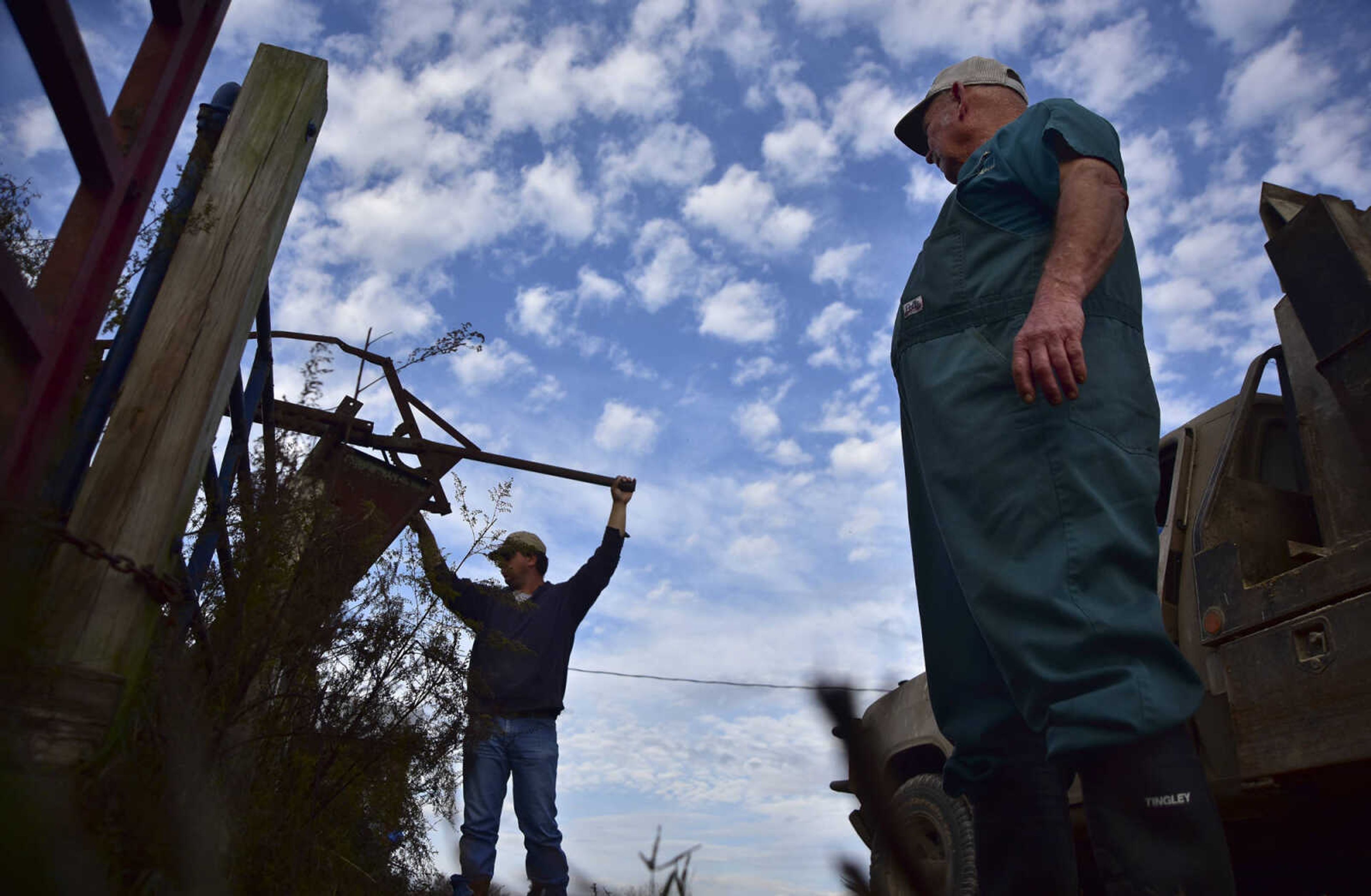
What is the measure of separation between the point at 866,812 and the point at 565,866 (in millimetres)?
4123

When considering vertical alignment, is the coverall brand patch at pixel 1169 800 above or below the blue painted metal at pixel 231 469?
below

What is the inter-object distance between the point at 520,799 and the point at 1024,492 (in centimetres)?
339

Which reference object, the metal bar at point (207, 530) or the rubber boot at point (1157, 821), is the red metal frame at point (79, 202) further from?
the rubber boot at point (1157, 821)

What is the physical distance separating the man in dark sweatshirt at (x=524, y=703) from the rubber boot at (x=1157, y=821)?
7.54ft

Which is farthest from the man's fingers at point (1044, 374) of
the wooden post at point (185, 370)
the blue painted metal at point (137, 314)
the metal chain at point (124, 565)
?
the blue painted metal at point (137, 314)

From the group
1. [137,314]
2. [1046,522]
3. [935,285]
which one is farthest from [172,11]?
[1046,522]

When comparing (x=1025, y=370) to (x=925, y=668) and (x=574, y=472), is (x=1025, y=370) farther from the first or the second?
(x=574, y=472)

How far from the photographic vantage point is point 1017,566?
1592mm

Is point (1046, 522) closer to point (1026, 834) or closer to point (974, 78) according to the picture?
point (1026, 834)

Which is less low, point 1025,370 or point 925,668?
point 1025,370

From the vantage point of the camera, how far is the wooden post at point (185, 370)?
5.62 ft

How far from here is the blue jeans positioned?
166 inches

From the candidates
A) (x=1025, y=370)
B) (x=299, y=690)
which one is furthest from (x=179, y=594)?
(x=1025, y=370)

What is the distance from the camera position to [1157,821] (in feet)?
4.52
